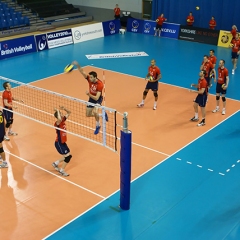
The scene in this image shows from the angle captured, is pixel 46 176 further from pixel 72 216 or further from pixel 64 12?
pixel 64 12

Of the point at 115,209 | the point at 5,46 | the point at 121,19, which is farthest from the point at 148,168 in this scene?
the point at 121,19

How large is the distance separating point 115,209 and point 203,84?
20.6ft

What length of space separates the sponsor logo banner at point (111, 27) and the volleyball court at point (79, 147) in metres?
11.4

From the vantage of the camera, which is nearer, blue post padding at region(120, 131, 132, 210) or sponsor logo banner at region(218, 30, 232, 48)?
blue post padding at region(120, 131, 132, 210)

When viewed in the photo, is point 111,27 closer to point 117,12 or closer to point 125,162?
point 117,12

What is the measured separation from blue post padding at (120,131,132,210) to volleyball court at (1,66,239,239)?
49 centimetres

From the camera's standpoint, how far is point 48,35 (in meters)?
25.6

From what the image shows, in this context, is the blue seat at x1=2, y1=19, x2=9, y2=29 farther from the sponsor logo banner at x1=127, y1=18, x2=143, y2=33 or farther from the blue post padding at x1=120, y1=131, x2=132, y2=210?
the blue post padding at x1=120, y1=131, x2=132, y2=210

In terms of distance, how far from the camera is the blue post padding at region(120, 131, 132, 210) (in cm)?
905

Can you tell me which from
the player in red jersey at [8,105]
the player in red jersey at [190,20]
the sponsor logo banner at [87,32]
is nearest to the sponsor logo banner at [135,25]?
the sponsor logo banner at [87,32]

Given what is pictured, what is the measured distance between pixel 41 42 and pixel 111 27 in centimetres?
692

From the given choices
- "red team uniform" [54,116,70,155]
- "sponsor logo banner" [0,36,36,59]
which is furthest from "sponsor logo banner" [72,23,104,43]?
"red team uniform" [54,116,70,155]

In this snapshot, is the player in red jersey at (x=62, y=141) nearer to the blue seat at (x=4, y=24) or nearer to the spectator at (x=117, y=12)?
the blue seat at (x=4, y=24)

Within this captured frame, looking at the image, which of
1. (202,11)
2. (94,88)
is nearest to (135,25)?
(202,11)
